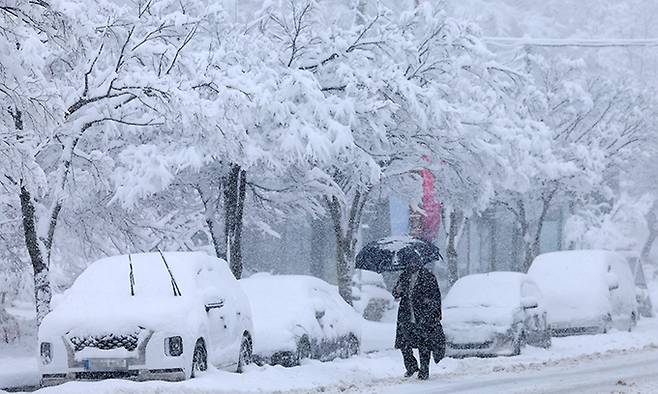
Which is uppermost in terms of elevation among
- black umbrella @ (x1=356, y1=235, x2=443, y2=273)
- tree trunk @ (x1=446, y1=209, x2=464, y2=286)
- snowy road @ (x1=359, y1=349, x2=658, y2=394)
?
tree trunk @ (x1=446, y1=209, x2=464, y2=286)

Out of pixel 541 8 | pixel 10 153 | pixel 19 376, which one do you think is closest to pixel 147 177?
pixel 19 376

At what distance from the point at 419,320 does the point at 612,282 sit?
1054cm

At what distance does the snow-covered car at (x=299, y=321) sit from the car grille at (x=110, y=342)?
3.39 meters

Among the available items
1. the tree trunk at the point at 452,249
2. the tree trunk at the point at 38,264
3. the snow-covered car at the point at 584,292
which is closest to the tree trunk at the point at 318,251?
the tree trunk at the point at 452,249

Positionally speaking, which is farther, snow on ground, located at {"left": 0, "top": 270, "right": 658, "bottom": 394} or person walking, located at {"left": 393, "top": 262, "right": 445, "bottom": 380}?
person walking, located at {"left": 393, "top": 262, "right": 445, "bottom": 380}

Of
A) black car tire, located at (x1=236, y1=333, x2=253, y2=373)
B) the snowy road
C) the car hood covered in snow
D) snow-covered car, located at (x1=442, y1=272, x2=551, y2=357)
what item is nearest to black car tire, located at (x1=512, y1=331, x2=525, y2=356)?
snow-covered car, located at (x1=442, y1=272, x2=551, y2=357)

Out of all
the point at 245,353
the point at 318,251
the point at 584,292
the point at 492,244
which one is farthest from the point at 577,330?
the point at 492,244

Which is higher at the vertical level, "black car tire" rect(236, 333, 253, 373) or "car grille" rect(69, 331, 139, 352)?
"car grille" rect(69, 331, 139, 352)

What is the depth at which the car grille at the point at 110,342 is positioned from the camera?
1328cm

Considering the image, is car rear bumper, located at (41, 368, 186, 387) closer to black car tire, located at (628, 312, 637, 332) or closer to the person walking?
the person walking

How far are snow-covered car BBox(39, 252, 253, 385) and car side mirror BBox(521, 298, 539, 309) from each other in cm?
701

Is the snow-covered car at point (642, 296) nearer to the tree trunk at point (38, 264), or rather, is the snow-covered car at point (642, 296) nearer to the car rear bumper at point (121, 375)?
the tree trunk at point (38, 264)

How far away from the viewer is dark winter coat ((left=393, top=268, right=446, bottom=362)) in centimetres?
1496

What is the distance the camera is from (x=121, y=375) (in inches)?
528
